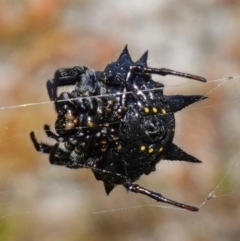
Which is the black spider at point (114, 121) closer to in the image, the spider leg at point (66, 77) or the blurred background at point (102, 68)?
the spider leg at point (66, 77)

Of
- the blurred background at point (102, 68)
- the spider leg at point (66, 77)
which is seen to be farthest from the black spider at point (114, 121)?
the blurred background at point (102, 68)

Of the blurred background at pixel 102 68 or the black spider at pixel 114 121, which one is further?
the blurred background at pixel 102 68

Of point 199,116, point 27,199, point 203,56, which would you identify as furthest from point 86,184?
point 203,56

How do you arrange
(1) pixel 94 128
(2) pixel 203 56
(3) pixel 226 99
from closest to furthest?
(1) pixel 94 128 < (3) pixel 226 99 < (2) pixel 203 56

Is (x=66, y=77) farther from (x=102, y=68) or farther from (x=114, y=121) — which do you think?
(x=102, y=68)

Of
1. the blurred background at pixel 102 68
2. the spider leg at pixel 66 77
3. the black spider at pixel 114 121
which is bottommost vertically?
the blurred background at pixel 102 68

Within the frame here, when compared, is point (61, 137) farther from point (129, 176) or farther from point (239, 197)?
point (239, 197)
